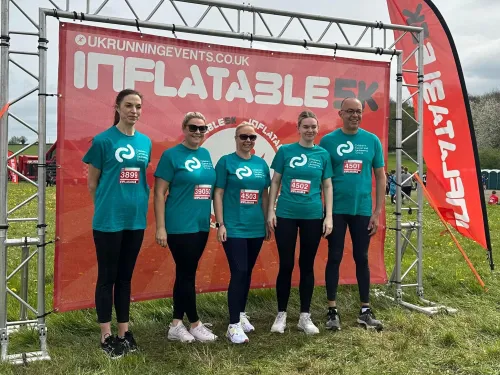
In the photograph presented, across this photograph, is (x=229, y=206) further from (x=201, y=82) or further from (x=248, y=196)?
(x=201, y=82)

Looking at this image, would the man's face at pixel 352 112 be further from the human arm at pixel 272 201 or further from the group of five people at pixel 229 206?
the human arm at pixel 272 201

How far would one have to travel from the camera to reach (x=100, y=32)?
4148 millimetres

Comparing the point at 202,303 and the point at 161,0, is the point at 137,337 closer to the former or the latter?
the point at 202,303

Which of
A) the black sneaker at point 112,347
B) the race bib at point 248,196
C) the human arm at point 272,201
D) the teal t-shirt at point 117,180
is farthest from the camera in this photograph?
the human arm at point 272,201

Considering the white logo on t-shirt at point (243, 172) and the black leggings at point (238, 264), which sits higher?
the white logo on t-shirt at point (243, 172)

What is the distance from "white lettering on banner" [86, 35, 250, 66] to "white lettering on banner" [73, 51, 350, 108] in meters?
0.08

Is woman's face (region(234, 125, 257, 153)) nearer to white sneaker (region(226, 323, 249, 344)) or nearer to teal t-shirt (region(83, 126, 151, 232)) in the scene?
teal t-shirt (region(83, 126, 151, 232))

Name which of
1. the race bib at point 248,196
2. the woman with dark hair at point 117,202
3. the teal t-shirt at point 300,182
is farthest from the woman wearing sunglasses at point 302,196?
the woman with dark hair at point 117,202

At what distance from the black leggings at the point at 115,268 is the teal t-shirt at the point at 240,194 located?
729 millimetres

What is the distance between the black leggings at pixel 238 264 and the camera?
3.81 metres

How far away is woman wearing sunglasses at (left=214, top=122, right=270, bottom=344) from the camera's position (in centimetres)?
380

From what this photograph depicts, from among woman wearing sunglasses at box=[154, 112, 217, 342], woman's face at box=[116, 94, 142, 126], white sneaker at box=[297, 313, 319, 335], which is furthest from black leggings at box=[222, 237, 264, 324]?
woman's face at box=[116, 94, 142, 126]

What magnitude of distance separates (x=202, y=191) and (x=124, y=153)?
2.19ft

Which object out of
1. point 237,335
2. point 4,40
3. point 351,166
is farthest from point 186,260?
point 4,40
